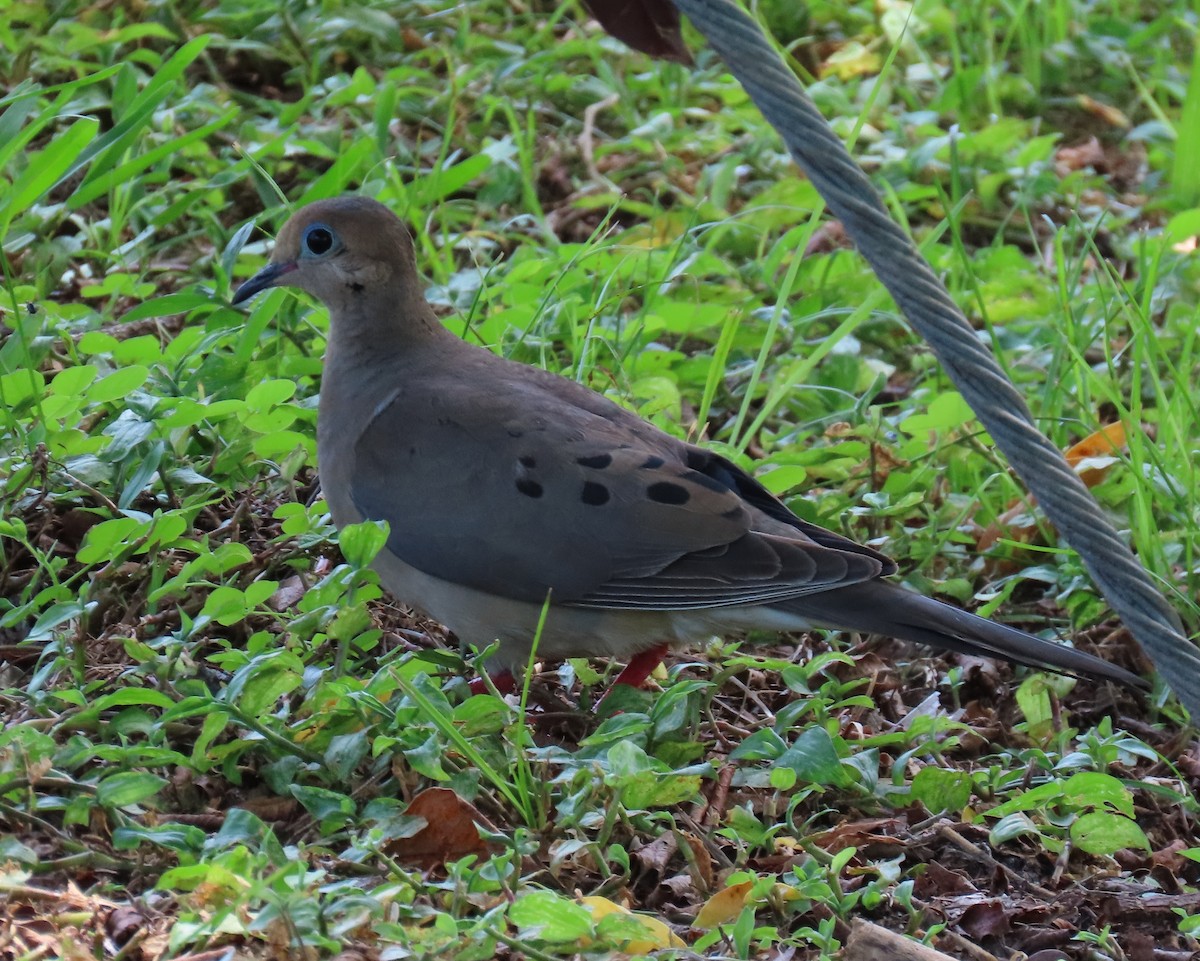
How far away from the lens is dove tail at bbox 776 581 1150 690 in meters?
3.02

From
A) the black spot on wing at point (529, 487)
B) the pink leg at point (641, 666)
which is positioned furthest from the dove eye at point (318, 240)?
the pink leg at point (641, 666)

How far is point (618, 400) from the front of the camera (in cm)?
414

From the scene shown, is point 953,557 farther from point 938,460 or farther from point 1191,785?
point 1191,785

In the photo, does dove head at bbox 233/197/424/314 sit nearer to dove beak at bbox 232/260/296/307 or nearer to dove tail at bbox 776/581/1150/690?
dove beak at bbox 232/260/296/307

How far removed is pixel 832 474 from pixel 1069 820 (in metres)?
1.28

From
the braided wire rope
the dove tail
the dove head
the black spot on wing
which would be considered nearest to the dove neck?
the dove head

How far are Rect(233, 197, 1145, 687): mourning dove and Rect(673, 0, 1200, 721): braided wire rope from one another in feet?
2.01

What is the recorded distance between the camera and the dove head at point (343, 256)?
12.1ft

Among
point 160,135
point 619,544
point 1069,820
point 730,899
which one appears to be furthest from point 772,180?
point 730,899

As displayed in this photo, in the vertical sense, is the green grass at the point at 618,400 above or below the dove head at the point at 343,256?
below

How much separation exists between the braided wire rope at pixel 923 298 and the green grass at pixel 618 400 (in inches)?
24.9

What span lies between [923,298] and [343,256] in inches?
66.0

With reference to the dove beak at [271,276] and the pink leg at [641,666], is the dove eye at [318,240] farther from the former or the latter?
the pink leg at [641,666]

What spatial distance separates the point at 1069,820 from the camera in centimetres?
300
